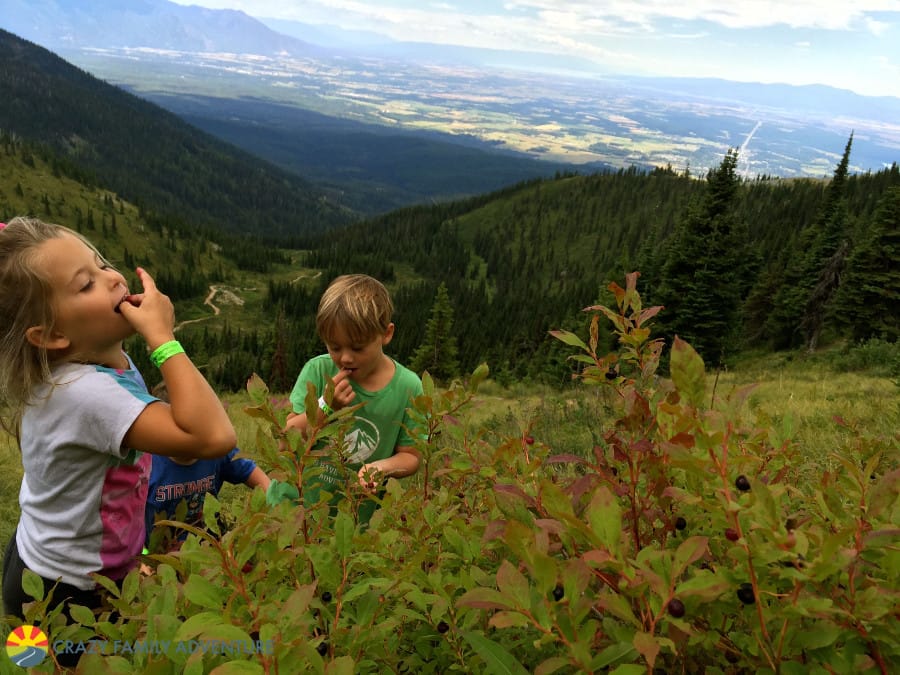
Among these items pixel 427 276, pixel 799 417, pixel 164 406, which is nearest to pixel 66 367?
pixel 164 406

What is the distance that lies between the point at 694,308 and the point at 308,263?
443 ft

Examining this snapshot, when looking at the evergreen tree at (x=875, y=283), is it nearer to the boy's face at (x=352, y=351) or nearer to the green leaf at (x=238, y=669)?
the boy's face at (x=352, y=351)

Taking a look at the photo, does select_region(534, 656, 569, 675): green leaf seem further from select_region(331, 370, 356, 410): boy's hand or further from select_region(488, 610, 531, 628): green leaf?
select_region(331, 370, 356, 410): boy's hand

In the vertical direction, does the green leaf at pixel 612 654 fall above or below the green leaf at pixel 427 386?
above

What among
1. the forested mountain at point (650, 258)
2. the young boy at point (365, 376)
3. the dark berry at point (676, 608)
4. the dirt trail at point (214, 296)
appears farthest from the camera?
the dirt trail at point (214, 296)

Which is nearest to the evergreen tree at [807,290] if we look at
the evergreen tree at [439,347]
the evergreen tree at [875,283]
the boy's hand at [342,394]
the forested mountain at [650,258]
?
the forested mountain at [650,258]

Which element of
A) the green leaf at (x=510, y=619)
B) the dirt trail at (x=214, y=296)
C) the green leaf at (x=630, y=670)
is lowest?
the dirt trail at (x=214, y=296)

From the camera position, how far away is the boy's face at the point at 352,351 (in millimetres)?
3230

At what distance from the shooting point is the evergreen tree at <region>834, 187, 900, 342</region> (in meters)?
24.9

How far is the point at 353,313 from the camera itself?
124 inches

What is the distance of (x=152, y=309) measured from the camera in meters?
2.31

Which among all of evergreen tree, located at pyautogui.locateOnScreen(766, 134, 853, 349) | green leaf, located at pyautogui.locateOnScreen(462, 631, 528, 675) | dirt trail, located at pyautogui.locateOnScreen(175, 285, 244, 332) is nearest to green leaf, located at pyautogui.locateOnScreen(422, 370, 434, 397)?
green leaf, located at pyautogui.locateOnScreen(462, 631, 528, 675)

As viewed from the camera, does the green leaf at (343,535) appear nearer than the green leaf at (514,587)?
No

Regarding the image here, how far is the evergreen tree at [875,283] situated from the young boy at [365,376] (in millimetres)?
29623
